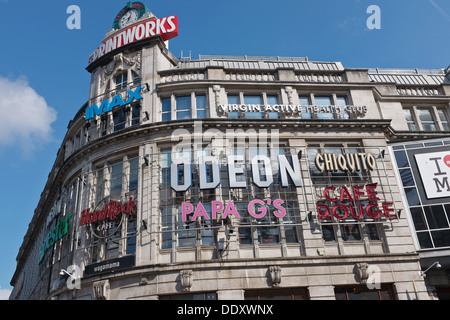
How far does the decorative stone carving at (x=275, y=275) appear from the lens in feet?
75.0

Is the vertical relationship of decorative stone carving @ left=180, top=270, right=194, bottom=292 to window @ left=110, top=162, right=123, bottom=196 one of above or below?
below

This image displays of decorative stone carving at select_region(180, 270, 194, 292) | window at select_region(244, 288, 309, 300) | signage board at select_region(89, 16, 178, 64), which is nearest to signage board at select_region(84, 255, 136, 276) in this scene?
decorative stone carving at select_region(180, 270, 194, 292)

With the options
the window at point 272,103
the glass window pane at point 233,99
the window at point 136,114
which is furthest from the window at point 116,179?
the window at point 272,103

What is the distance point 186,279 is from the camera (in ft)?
73.8

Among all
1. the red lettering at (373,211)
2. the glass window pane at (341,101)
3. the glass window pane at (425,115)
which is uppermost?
the glass window pane at (341,101)

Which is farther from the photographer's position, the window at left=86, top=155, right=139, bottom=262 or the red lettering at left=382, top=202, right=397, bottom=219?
the window at left=86, top=155, right=139, bottom=262

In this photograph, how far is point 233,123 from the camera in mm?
27703

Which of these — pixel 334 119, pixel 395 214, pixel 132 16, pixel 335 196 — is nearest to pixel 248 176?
pixel 335 196

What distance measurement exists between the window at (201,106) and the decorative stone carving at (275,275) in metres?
12.5

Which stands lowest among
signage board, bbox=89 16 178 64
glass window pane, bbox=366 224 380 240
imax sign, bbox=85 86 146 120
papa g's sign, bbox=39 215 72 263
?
glass window pane, bbox=366 224 380 240

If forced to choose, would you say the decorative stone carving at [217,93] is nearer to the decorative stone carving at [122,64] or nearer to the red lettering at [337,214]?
the decorative stone carving at [122,64]

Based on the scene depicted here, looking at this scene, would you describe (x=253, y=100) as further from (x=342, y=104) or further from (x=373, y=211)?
(x=373, y=211)

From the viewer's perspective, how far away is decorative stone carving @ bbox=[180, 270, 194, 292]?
22391 mm

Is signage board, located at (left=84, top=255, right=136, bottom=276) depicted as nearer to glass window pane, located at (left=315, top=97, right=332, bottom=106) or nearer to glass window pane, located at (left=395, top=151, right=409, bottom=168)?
glass window pane, located at (left=315, top=97, right=332, bottom=106)
